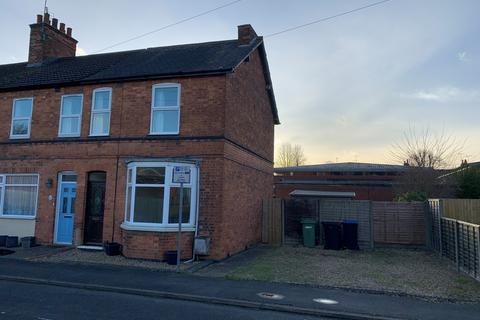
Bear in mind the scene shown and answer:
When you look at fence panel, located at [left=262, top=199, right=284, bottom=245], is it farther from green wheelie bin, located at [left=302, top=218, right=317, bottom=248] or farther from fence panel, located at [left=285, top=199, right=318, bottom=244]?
green wheelie bin, located at [left=302, top=218, right=317, bottom=248]

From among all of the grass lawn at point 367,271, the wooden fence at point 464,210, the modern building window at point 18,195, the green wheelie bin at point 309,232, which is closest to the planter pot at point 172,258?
the grass lawn at point 367,271

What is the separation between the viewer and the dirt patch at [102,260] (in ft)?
35.7

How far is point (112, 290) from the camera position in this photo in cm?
830

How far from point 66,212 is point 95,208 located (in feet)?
4.12

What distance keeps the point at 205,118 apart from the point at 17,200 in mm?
8275

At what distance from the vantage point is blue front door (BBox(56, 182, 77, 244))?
13797 millimetres

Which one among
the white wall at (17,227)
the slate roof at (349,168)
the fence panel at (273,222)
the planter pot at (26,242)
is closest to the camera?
the planter pot at (26,242)

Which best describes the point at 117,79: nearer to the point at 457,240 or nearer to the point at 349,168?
the point at 457,240

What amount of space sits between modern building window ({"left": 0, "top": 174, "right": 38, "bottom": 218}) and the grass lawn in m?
8.78

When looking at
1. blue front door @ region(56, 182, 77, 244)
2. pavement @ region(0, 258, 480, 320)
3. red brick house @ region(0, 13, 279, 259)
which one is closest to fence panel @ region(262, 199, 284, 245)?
red brick house @ region(0, 13, 279, 259)

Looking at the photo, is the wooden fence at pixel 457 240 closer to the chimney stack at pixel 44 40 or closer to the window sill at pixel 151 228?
the window sill at pixel 151 228

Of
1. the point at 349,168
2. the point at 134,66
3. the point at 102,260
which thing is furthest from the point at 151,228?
the point at 349,168

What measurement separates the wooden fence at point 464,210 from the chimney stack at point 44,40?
59.6ft

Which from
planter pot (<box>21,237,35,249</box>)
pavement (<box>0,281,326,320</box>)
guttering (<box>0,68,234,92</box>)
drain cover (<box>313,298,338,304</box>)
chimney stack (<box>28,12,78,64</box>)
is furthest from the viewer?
chimney stack (<box>28,12,78,64</box>)
